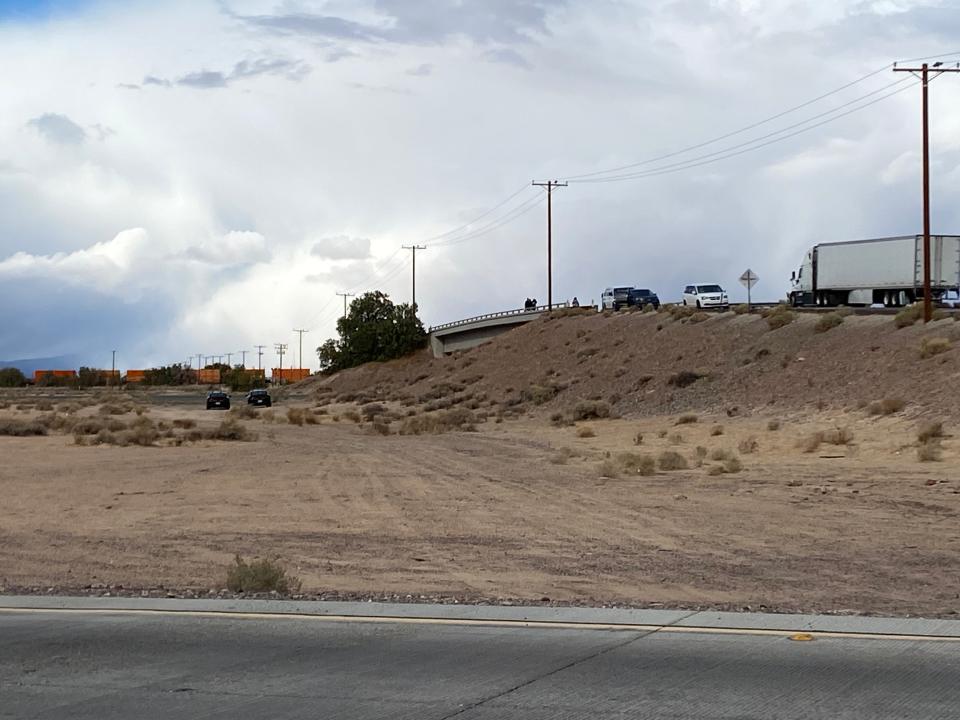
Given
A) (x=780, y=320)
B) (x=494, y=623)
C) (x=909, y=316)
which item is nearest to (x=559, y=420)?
(x=780, y=320)

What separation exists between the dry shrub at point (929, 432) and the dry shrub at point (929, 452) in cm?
104

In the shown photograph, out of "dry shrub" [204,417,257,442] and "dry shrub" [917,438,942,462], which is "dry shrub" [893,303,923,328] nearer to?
"dry shrub" [917,438,942,462]

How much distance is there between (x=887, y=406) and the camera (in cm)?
4138

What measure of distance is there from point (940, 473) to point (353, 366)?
113m

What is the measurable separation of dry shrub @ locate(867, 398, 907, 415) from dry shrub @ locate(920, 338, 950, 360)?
519cm

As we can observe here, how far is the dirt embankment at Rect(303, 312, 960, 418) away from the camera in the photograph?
47125 millimetres

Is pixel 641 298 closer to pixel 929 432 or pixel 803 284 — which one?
pixel 803 284

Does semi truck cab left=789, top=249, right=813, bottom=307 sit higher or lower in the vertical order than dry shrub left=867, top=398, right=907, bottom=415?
higher

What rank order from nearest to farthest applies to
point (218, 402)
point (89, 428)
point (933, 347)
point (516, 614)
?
1. point (516, 614)
2. point (933, 347)
3. point (89, 428)
4. point (218, 402)

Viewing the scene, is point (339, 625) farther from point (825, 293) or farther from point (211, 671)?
point (825, 293)

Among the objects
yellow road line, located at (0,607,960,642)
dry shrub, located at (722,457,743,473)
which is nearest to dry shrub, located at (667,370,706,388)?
dry shrub, located at (722,457,743,473)

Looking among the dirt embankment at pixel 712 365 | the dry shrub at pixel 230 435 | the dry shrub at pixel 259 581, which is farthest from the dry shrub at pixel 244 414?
the dry shrub at pixel 259 581

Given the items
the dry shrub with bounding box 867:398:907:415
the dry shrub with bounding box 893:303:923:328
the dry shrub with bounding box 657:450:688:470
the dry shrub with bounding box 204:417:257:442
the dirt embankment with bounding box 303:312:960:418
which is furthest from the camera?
the dry shrub with bounding box 893:303:923:328

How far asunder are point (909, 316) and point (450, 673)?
4800 centimetres
